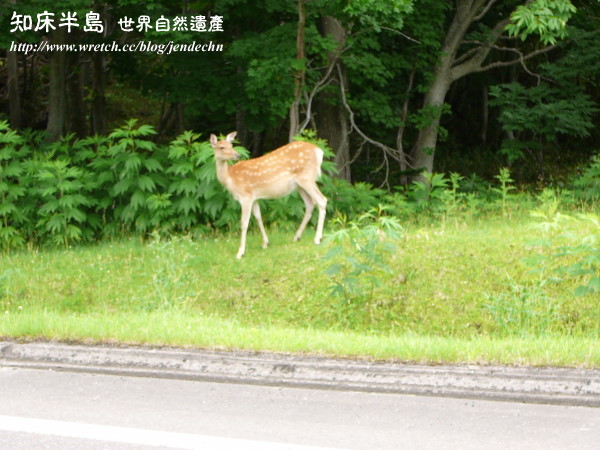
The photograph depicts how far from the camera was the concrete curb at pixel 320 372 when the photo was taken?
6.24 m

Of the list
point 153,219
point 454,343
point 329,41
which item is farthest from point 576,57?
point 454,343

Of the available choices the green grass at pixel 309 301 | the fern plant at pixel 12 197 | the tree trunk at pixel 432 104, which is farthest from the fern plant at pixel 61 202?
the tree trunk at pixel 432 104

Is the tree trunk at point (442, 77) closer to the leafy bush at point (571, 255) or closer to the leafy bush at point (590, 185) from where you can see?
the leafy bush at point (590, 185)

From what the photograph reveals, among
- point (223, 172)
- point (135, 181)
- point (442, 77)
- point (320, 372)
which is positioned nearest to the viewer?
point (320, 372)

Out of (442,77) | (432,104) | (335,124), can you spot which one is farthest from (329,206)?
(442,77)

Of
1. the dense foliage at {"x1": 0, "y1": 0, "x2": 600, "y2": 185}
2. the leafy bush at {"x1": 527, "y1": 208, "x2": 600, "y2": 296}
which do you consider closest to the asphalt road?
the leafy bush at {"x1": 527, "y1": 208, "x2": 600, "y2": 296}

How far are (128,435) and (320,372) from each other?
1611mm

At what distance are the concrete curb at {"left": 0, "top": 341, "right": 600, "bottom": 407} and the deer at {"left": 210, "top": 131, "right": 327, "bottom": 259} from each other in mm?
4721

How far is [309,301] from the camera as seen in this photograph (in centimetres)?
1082

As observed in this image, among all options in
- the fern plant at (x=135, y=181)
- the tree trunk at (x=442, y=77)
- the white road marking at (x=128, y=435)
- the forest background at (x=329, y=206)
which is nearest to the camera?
the white road marking at (x=128, y=435)

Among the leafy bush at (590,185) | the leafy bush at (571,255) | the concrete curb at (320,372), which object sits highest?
the leafy bush at (590,185)

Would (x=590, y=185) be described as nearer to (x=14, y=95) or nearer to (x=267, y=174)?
(x=267, y=174)

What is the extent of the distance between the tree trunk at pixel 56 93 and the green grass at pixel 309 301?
6.04 meters

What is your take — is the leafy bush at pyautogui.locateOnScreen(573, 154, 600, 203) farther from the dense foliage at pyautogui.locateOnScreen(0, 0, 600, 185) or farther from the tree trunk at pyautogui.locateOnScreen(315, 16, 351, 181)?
the tree trunk at pyautogui.locateOnScreen(315, 16, 351, 181)
